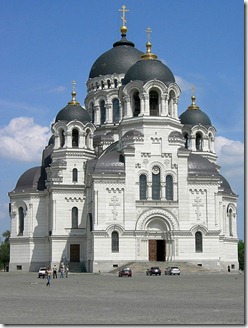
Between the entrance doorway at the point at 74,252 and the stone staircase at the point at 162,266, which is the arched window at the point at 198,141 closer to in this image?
the entrance doorway at the point at 74,252

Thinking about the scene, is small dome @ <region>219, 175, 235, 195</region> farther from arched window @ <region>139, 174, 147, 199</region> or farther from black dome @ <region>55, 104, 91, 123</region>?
arched window @ <region>139, 174, 147, 199</region>

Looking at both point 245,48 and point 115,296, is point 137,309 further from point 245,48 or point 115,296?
point 245,48

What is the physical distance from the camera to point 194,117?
7562 cm

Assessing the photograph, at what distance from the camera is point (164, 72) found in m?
63.2

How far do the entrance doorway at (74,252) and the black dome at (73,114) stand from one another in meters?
12.3

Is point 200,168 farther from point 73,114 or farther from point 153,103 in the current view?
point 73,114

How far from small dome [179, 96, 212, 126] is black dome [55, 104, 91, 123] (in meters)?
10.7

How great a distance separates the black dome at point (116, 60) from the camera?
76812 millimetres

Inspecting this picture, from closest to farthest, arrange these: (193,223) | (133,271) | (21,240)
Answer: (133,271)
(193,223)
(21,240)

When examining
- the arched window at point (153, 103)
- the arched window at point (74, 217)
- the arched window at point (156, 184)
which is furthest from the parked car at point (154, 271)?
the arched window at point (74, 217)

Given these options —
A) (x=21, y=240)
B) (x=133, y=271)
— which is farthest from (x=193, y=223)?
(x=21, y=240)

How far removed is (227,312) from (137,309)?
2698mm

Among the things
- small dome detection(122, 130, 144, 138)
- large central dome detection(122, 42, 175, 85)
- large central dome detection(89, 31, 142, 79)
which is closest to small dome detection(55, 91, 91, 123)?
large central dome detection(89, 31, 142, 79)

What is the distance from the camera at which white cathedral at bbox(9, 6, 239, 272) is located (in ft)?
198
